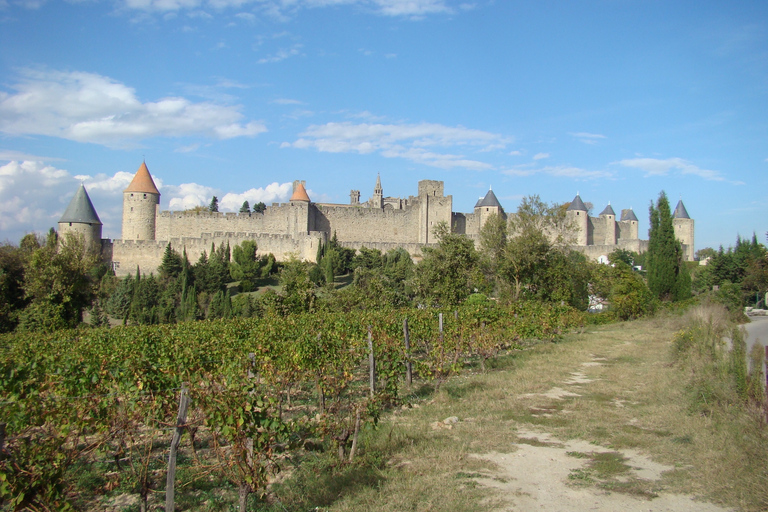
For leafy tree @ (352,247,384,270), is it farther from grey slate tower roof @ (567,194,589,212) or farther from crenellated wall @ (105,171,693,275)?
grey slate tower roof @ (567,194,589,212)

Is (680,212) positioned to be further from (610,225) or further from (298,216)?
(298,216)

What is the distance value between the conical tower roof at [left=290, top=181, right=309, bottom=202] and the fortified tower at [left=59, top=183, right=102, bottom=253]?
1262 centimetres

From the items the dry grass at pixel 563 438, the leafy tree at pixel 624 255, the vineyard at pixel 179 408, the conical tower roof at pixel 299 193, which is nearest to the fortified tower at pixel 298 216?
the conical tower roof at pixel 299 193

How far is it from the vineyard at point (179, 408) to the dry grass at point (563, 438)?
14.8 inches

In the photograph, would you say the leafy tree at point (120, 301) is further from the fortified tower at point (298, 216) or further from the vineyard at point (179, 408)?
the vineyard at point (179, 408)

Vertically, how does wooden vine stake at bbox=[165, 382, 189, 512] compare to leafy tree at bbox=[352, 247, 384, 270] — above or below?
below

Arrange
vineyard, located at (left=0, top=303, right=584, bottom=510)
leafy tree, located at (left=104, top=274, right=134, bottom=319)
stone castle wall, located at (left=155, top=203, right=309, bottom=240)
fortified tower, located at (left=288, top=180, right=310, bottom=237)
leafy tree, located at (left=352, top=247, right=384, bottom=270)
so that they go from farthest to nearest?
stone castle wall, located at (left=155, top=203, right=309, bottom=240) → fortified tower, located at (left=288, top=180, right=310, bottom=237) → leafy tree, located at (left=352, top=247, right=384, bottom=270) → leafy tree, located at (left=104, top=274, right=134, bottom=319) → vineyard, located at (left=0, top=303, right=584, bottom=510)

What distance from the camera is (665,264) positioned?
23.1m

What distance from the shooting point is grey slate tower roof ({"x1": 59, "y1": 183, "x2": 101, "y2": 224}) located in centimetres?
3562

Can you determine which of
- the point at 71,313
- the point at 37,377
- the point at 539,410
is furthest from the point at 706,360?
the point at 71,313

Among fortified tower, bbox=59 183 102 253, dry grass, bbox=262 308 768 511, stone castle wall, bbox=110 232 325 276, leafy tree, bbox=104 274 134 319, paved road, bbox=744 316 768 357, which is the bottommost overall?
leafy tree, bbox=104 274 134 319

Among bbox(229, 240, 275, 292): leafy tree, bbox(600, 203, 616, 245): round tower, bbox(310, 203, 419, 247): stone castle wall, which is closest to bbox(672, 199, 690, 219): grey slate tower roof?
bbox(600, 203, 616, 245): round tower

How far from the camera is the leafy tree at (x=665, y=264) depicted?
23.0 metres

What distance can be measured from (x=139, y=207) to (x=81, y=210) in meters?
3.55
